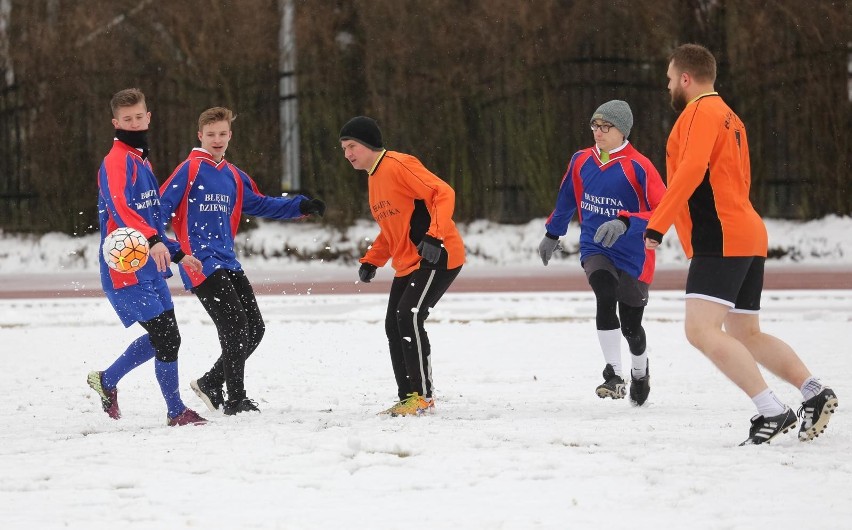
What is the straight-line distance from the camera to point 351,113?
1967cm

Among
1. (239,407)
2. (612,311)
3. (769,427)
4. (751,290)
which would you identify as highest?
(751,290)

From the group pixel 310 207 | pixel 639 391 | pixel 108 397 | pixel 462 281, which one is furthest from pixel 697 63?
pixel 462 281

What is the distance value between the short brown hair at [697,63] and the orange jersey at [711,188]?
0.11m

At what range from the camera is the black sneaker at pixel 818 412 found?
575 centimetres

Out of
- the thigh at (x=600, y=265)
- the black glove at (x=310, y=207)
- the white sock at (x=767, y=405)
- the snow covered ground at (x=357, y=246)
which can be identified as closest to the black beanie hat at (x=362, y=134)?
the black glove at (x=310, y=207)

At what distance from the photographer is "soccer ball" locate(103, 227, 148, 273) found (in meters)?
6.55

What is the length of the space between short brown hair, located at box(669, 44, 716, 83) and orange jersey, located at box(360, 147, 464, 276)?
1.52 meters

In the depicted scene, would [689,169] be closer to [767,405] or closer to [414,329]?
[767,405]

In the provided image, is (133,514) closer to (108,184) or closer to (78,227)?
(108,184)

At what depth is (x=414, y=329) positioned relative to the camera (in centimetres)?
706

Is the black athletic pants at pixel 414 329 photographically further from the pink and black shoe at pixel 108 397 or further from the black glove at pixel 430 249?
the pink and black shoe at pixel 108 397

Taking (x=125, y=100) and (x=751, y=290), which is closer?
(x=751, y=290)

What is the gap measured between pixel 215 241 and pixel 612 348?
2434 millimetres

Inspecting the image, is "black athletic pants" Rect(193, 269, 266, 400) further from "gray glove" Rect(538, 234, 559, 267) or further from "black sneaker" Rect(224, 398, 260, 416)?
"gray glove" Rect(538, 234, 559, 267)
